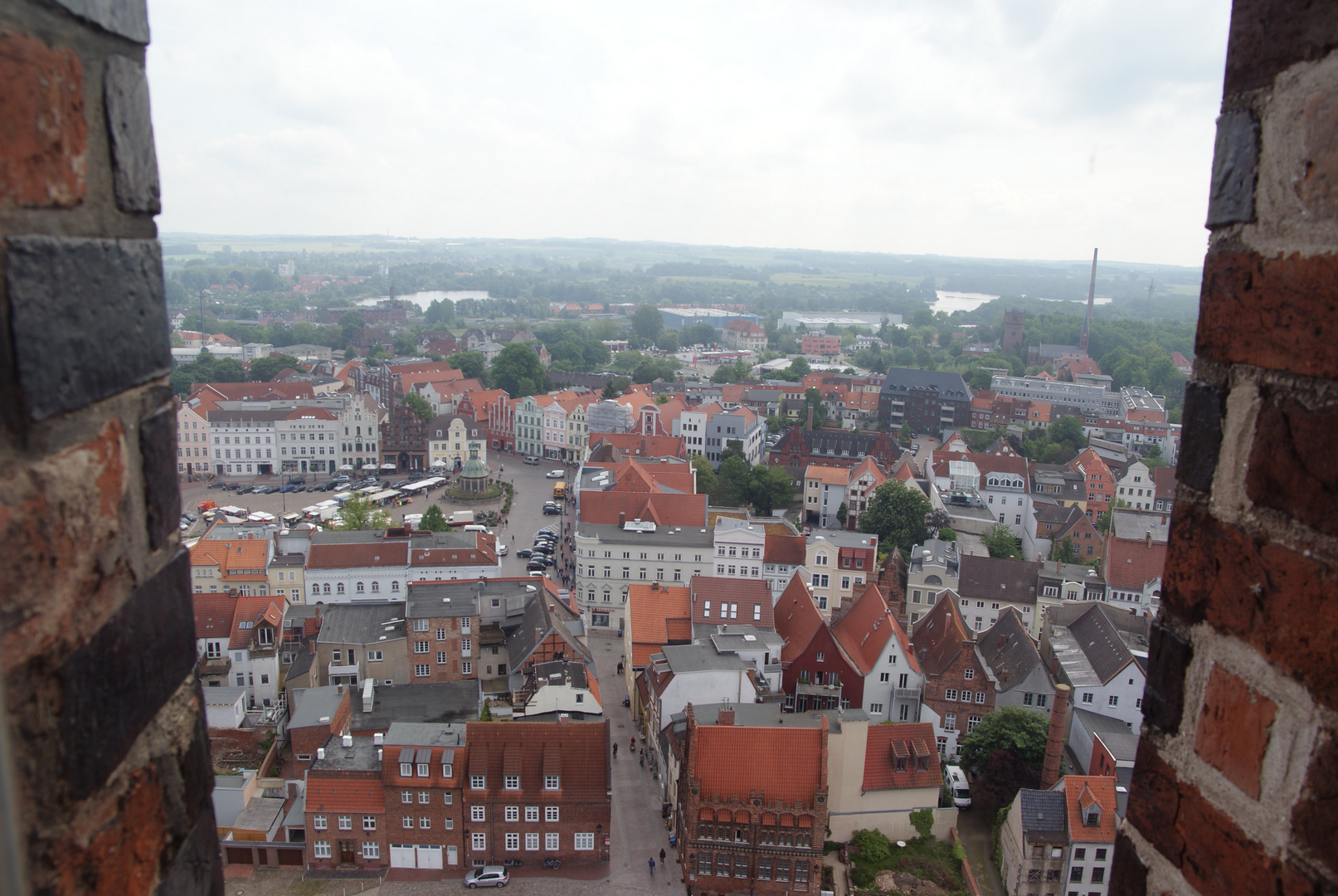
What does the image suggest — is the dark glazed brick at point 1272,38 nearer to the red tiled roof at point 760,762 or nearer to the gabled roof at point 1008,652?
the red tiled roof at point 760,762

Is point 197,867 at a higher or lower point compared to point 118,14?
lower

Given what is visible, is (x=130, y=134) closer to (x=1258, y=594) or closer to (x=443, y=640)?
(x=1258, y=594)

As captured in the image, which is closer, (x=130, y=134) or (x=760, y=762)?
(x=130, y=134)

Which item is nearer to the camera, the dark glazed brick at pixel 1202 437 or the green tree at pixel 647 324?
the dark glazed brick at pixel 1202 437

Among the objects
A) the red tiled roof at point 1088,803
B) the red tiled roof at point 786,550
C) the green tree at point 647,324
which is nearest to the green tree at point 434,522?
the red tiled roof at point 786,550

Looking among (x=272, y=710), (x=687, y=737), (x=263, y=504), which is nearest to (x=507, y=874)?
(x=687, y=737)

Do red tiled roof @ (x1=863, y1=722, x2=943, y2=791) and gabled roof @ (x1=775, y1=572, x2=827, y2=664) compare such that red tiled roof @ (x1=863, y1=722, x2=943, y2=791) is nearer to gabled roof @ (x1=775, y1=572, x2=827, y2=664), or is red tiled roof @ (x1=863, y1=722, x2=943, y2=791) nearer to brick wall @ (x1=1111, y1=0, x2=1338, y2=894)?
gabled roof @ (x1=775, y1=572, x2=827, y2=664)

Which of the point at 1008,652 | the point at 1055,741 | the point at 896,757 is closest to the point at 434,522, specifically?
the point at 896,757
